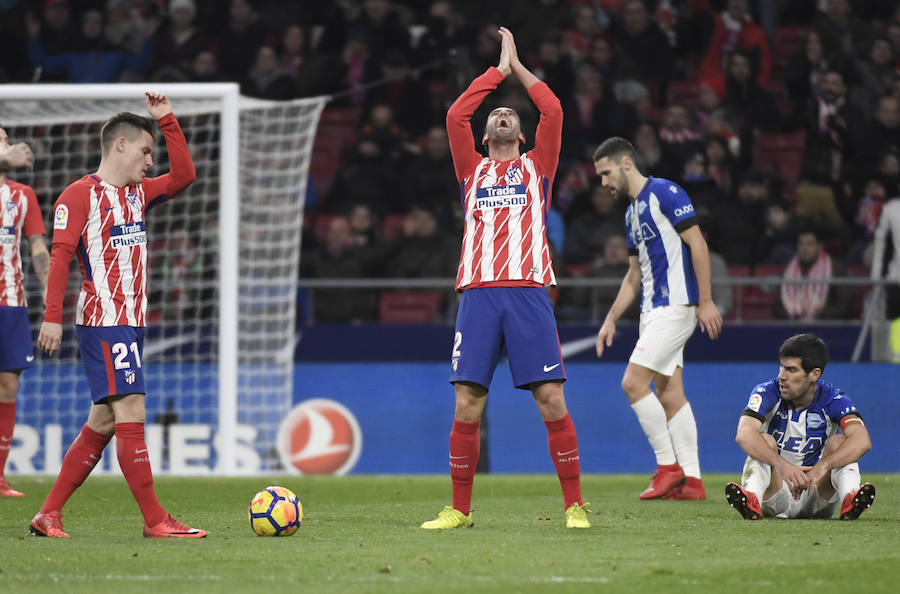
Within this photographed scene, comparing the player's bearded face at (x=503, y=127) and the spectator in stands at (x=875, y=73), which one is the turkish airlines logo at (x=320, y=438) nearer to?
the player's bearded face at (x=503, y=127)

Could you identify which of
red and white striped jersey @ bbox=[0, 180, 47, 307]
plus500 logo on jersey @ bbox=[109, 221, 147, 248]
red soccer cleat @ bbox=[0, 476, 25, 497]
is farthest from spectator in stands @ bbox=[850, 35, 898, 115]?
plus500 logo on jersey @ bbox=[109, 221, 147, 248]

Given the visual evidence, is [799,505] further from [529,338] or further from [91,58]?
[91,58]

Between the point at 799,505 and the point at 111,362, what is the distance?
3.54 metres

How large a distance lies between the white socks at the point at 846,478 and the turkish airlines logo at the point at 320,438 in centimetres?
563

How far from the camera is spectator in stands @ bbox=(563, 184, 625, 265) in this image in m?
13.8

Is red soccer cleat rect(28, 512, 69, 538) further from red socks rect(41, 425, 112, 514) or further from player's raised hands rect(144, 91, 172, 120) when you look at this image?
player's raised hands rect(144, 91, 172, 120)

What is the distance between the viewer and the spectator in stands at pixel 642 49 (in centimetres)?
1579

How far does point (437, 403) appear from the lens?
11727 mm

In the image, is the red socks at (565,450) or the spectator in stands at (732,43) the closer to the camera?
the red socks at (565,450)

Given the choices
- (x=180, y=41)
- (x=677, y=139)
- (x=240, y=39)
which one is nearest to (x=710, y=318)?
(x=677, y=139)

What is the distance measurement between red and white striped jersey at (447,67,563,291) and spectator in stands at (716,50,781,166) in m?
9.09

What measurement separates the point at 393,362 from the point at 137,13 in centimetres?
769

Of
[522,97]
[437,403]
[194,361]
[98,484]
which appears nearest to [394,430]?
[437,403]

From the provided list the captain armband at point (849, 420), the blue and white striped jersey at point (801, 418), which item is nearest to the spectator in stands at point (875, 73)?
the blue and white striped jersey at point (801, 418)
